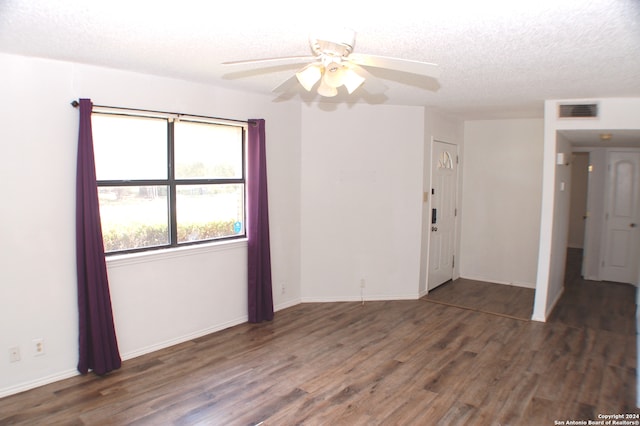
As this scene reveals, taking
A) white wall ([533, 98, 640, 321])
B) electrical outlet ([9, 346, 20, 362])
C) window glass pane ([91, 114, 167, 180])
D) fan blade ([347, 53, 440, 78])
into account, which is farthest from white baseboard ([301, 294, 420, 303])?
fan blade ([347, 53, 440, 78])

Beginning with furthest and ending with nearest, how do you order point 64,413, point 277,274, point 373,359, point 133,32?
point 277,274 < point 373,359 < point 64,413 < point 133,32

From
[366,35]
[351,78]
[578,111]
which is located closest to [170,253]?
[351,78]

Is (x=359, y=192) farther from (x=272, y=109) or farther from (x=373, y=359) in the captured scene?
(x=373, y=359)

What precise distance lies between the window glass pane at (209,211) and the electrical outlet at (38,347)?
52.5 inches

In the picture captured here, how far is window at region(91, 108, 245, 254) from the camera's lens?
11.4 feet

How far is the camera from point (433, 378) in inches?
130

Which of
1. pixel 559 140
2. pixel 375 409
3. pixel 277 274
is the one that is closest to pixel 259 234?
pixel 277 274

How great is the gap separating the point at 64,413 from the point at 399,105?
4373mm

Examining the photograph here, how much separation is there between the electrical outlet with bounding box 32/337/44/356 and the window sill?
2.32 feet

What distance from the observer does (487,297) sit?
5453 millimetres

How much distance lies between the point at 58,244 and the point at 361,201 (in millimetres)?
3223

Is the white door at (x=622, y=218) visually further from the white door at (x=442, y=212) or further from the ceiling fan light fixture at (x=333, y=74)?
the ceiling fan light fixture at (x=333, y=74)

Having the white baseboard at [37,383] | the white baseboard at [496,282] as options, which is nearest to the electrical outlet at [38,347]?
the white baseboard at [37,383]

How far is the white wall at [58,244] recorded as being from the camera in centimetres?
295
